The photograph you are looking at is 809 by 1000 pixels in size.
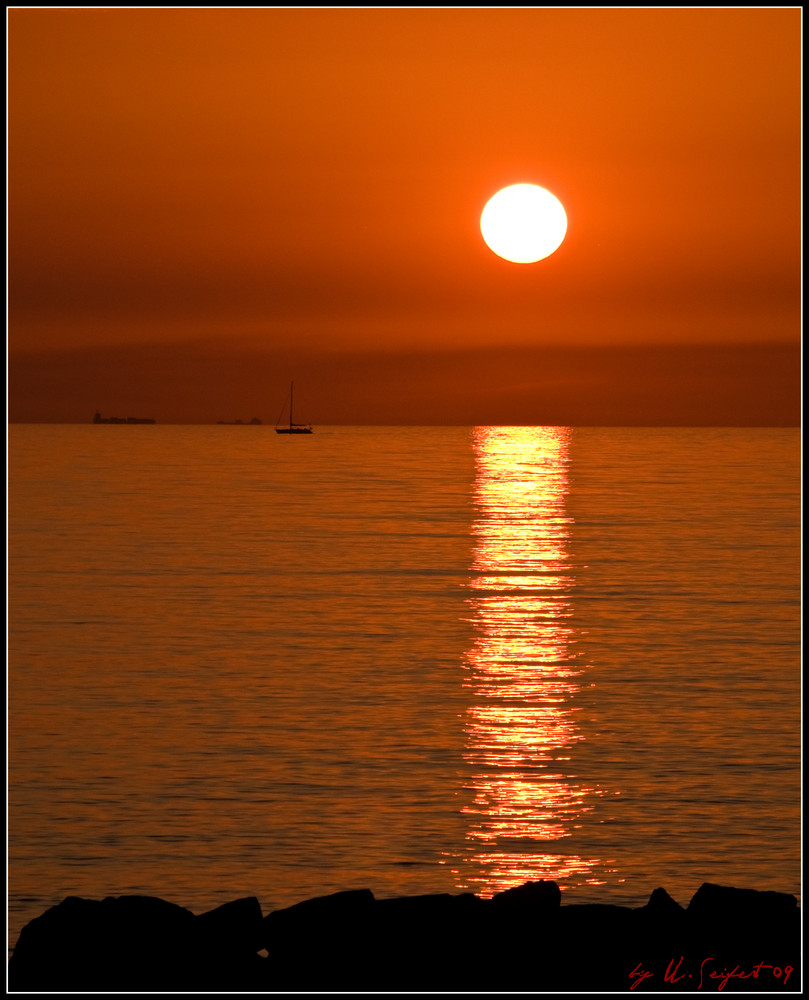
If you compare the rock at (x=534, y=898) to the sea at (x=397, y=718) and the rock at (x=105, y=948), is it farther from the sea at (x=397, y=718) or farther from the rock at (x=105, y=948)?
the sea at (x=397, y=718)

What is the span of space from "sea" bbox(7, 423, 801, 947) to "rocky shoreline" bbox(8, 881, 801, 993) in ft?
13.9

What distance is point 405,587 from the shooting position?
5075cm

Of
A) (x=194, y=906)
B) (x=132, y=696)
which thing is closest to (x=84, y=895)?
(x=194, y=906)

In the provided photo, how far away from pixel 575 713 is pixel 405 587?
2267 centimetres

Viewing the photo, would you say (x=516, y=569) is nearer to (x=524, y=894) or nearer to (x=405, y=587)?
(x=405, y=587)

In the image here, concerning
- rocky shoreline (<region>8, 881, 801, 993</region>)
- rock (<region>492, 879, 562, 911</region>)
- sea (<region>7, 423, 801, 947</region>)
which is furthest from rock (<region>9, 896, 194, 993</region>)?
sea (<region>7, 423, 801, 947</region>)

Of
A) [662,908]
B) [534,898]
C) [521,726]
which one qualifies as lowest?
[521,726]

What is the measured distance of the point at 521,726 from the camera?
2730 cm
